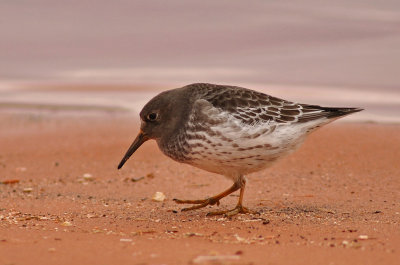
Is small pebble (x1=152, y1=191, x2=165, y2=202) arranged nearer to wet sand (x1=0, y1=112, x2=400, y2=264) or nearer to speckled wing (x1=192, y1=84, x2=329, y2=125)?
wet sand (x1=0, y1=112, x2=400, y2=264)

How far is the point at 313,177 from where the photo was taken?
11.7 metres

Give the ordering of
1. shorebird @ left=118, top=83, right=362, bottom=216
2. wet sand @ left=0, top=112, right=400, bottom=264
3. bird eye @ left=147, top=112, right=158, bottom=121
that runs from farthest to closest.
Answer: bird eye @ left=147, top=112, right=158, bottom=121, shorebird @ left=118, top=83, right=362, bottom=216, wet sand @ left=0, top=112, right=400, bottom=264

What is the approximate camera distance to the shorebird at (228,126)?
27.3 feet

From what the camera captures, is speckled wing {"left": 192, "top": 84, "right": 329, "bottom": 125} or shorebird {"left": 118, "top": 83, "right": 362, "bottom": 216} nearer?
shorebird {"left": 118, "top": 83, "right": 362, "bottom": 216}

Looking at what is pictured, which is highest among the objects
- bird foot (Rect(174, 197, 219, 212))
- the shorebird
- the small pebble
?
the shorebird

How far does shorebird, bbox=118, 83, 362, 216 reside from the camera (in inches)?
328

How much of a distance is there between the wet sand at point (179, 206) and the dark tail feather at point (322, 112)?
1.25 m

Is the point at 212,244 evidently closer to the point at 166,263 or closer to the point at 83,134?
the point at 166,263

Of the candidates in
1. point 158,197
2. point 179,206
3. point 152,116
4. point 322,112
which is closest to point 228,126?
point 152,116

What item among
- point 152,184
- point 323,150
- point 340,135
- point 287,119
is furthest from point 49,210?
point 340,135

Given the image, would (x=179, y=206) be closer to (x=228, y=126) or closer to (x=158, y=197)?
(x=158, y=197)

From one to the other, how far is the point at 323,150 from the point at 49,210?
6.11m

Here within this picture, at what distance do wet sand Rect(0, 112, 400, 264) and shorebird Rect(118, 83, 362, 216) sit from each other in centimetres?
73

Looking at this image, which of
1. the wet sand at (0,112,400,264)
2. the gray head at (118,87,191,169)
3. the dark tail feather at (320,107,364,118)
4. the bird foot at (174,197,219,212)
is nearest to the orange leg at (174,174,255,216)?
the bird foot at (174,197,219,212)
